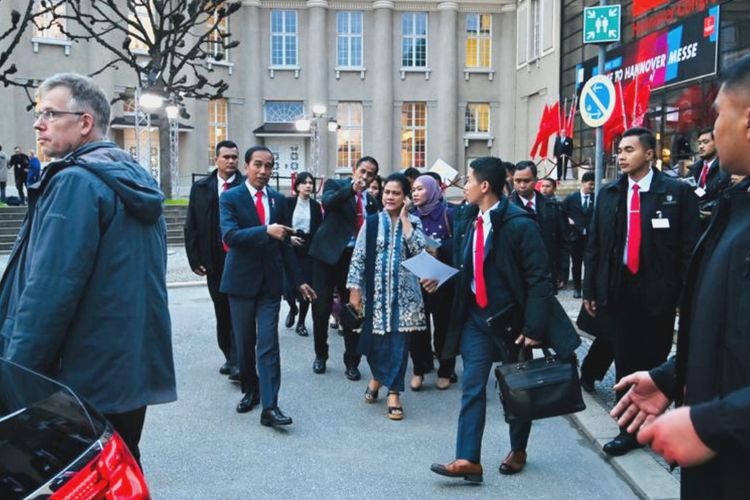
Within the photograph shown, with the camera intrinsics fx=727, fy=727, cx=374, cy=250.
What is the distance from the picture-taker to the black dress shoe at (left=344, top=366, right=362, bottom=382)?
22.9 feet

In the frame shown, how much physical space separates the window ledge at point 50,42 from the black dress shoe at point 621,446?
86.0ft

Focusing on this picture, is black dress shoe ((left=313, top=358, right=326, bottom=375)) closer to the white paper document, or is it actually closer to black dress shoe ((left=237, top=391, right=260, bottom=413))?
black dress shoe ((left=237, top=391, right=260, bottom=413))

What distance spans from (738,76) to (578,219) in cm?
993

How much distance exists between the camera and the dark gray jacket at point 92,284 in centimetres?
273

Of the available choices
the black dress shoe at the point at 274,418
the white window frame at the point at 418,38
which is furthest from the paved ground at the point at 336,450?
the white window frame at the point at 418,38

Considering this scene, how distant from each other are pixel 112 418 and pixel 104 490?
1.25 metres

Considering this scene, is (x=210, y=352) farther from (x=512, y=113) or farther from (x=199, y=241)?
(x=512, y=113)

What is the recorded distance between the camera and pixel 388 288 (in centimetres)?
604

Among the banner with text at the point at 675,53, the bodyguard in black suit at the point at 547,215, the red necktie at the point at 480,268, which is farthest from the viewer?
the banner with text at the point at 675,53

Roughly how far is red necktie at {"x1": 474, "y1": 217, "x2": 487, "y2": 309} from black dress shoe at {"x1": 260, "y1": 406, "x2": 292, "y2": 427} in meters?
1.84

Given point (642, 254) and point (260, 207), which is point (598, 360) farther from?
point (260, 207)

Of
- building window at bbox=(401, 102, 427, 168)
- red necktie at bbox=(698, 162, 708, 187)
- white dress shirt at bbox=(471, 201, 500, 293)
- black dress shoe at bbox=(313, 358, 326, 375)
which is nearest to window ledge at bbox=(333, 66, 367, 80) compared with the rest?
building window at bbox=(401, 102, 427, 168)

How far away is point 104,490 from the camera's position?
184cm

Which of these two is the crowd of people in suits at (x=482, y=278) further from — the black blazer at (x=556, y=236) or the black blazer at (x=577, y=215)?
the black blazer at (x=577, y=215)
